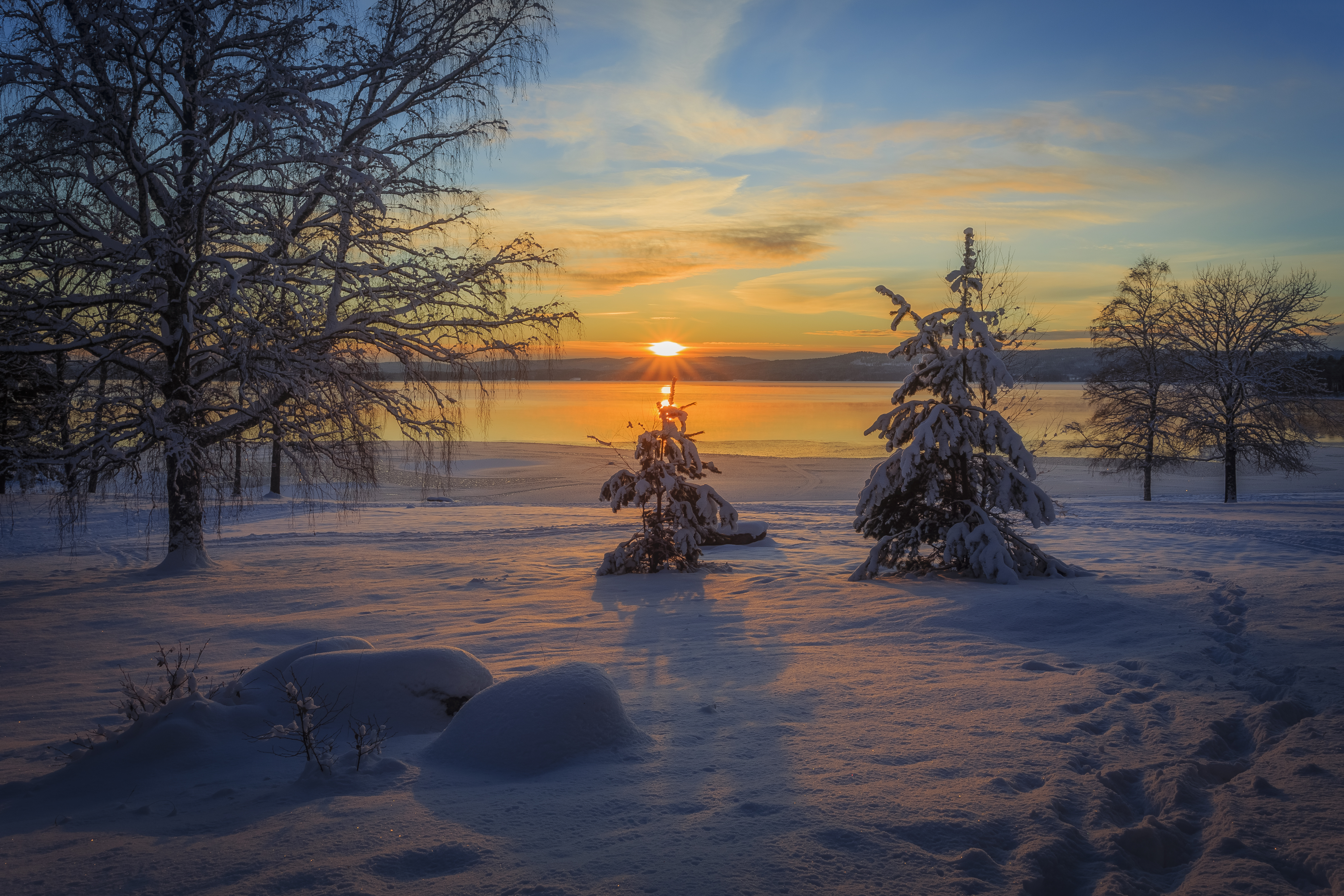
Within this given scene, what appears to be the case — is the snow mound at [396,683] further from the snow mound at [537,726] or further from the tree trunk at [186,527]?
the tree trunk at [186,527]

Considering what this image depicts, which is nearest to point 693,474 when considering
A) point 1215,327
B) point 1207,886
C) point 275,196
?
A: point 275,196

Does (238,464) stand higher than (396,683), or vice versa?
(238,464)

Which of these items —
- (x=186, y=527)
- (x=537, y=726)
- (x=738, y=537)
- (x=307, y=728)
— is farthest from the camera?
(x=738, y=537)

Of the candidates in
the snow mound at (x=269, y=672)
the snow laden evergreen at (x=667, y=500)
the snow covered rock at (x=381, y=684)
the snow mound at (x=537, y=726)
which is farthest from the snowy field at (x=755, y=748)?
the snow laden evergreen at (x=667, y=500)

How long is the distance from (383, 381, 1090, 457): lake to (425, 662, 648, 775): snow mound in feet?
22.2

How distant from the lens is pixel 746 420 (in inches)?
2832

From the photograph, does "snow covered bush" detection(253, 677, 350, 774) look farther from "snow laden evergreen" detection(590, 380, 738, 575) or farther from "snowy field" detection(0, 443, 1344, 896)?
"snow laden evergreen" detection(590, 380, 738, 575)

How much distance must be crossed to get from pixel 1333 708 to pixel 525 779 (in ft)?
16.3

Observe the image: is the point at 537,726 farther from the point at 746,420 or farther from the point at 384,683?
the point at 746,420

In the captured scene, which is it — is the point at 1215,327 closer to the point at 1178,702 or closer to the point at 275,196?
the point at 1178,702

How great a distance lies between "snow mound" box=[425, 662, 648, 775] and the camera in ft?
13.5

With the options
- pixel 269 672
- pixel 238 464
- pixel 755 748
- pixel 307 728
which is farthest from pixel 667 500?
pixel 307 728

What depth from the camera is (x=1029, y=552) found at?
9992 millimetres

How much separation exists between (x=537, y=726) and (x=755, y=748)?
1.21 metres
